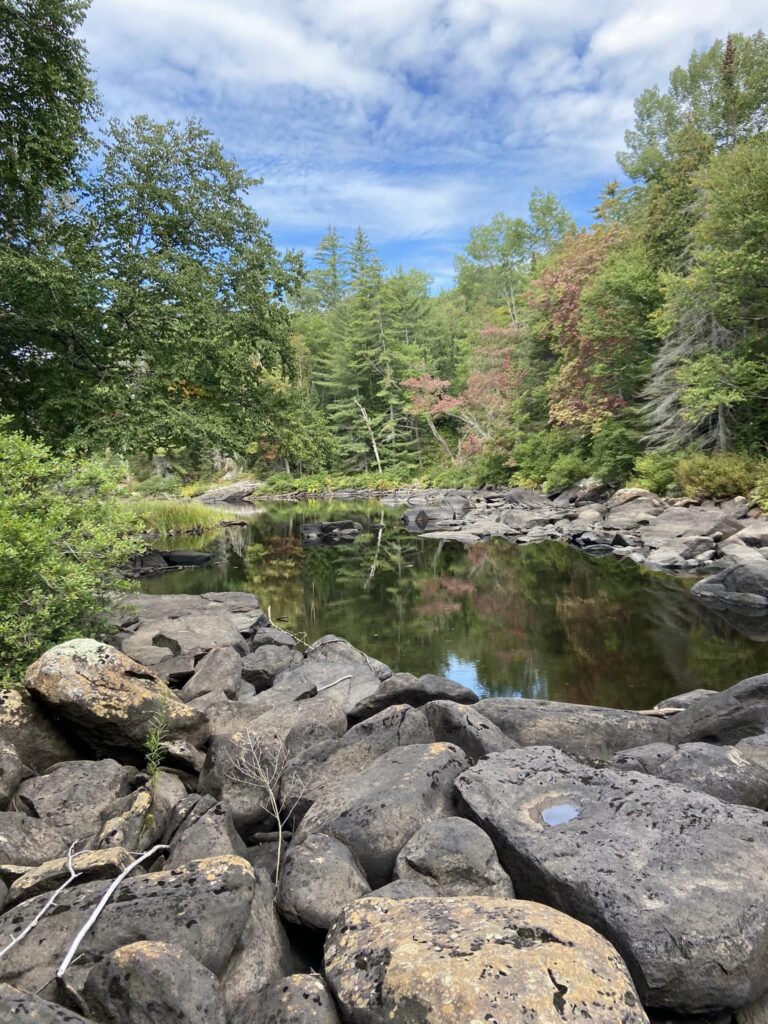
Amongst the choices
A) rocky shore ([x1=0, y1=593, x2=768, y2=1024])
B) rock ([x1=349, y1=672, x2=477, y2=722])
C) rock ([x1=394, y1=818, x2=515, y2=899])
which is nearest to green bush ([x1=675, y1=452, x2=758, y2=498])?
rocky shore ([x1=0, y1=593, x2=768, y2=1024])

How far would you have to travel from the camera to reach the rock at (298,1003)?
1.97m

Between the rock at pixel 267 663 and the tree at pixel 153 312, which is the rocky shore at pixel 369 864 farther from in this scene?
the tree at pixel 153 312

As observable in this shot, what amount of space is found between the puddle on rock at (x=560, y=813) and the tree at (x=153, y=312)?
33.9ft

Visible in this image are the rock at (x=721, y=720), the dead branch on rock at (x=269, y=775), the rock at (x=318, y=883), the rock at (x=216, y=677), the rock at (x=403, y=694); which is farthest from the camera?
the rock at (x=216, y=677)

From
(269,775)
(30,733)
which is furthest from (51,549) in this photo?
(269,775)

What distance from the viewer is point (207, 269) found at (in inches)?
614

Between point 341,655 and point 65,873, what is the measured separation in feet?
15.3

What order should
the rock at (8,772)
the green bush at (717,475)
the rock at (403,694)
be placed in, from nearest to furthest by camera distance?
the rock at (8,772) → the rock at (403,694) → the green bush at (717,475)

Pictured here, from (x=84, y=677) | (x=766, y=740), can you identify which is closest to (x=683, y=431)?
(x=766, y=740)

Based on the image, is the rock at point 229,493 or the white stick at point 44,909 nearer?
the white stick at point 44,909

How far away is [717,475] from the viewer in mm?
16625

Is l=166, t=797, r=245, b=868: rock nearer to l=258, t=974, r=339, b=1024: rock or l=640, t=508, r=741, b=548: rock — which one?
l=258, t=974, r=339, b=1024: rock

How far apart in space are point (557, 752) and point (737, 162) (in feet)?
62.3

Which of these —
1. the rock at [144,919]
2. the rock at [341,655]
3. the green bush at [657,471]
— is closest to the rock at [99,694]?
the rock at [144,919]
